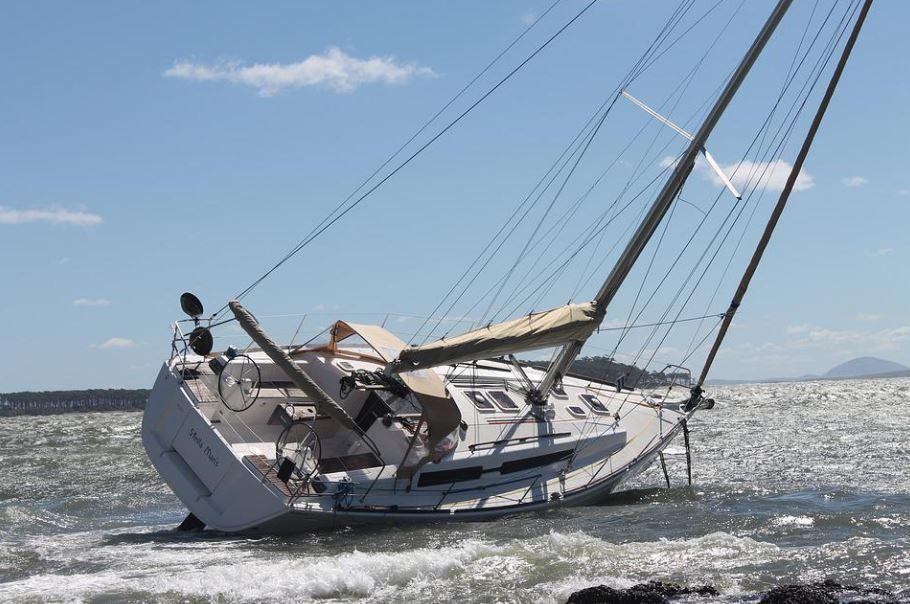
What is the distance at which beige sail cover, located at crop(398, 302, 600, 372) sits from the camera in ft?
58.5

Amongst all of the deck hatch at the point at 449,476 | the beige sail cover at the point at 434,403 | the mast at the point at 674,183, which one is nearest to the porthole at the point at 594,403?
the mast at the point at 674,183

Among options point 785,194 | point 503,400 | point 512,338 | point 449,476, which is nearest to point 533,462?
point 503,400

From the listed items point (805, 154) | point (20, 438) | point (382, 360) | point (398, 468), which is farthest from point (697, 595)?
point (20, 438)

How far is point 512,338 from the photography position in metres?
18.4

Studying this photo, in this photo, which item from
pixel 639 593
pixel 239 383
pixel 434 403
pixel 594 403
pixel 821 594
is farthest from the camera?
pixel 594 403

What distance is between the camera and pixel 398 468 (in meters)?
17.5

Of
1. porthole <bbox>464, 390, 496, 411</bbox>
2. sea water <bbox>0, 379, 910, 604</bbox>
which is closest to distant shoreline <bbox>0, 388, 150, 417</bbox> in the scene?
sea water <bbox>0, 379, 910, 604</bbox>

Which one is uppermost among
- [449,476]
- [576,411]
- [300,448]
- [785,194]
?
[785,194]

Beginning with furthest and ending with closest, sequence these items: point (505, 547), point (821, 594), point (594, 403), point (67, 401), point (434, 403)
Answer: point (67, 401) < point (594, 403) < point (434, 403) < point (505, 547) < point (821, 594)

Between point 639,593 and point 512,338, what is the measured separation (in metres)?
7.45

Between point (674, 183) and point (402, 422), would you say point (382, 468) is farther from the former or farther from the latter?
point (674, 183)

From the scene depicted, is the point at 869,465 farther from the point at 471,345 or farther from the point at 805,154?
the point at 471,345

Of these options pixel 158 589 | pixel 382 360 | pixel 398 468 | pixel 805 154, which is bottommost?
pixel 158 589

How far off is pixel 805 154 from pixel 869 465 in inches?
366
